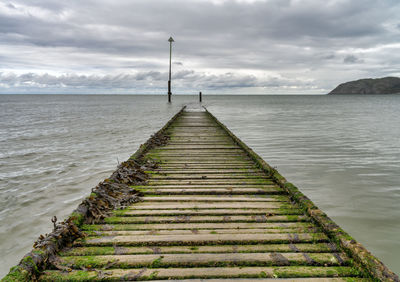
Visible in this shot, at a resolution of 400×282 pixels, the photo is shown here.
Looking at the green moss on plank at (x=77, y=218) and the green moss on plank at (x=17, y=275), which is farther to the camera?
the green moss on plank at (x=77, y=218)

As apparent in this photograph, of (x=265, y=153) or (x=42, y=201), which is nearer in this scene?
(x=42, y=201)

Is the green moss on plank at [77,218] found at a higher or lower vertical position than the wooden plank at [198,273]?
higher

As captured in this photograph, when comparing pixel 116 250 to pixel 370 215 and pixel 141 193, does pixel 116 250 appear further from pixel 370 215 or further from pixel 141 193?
pixel 370 215

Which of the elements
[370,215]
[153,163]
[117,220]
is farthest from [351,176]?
[117,220]

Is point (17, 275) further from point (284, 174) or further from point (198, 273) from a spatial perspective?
point (284, 174)

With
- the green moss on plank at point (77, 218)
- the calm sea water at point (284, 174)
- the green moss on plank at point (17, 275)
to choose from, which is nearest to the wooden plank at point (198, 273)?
the green moss on plank at point (17, 275)

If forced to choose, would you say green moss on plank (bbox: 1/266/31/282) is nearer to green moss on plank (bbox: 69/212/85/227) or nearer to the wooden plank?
the wooden plank

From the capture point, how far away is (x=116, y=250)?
9.66 feet

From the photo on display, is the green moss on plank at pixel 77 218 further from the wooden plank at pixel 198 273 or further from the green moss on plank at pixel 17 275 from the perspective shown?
the green moss on plank at pixel 17 275

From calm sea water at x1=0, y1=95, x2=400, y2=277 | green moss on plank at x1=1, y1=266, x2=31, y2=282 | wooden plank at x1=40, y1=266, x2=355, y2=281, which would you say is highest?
green moss on plank at x1=1, y1=266, x2=31, y2=282

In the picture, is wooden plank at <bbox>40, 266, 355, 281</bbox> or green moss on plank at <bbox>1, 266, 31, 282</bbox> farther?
wooden plank at <bbox>40, 266, 355, 281</bbox>

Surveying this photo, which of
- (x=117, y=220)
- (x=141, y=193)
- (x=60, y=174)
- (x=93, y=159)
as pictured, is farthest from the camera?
(x=93, y=159)

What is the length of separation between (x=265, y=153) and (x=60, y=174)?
749 cm

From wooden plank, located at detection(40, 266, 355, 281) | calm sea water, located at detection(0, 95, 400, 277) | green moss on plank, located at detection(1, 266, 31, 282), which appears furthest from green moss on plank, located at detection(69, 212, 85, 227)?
calm sea water, located at detection(0, 95, 400, 277)
